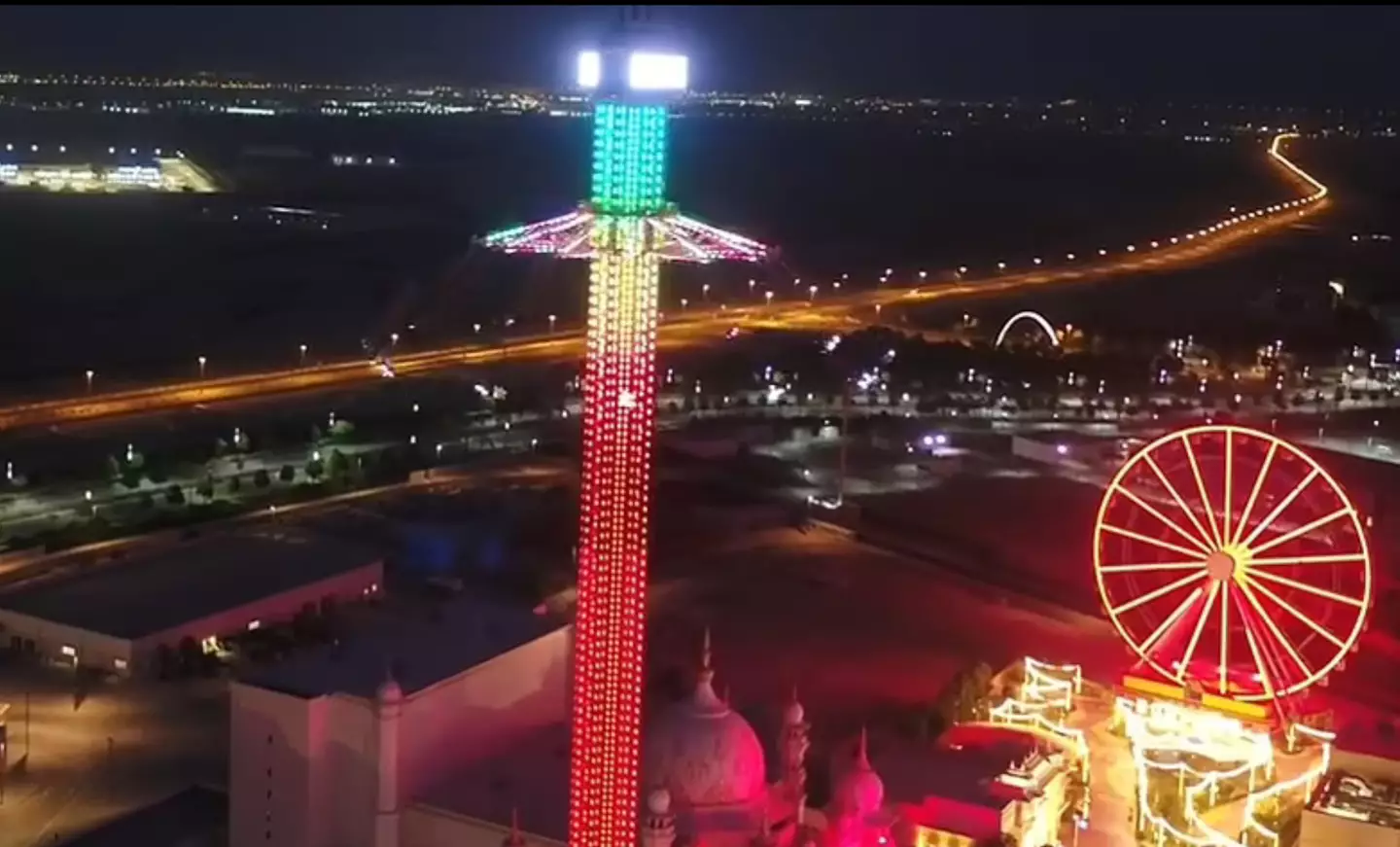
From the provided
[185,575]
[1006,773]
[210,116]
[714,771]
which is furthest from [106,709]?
[210,116]

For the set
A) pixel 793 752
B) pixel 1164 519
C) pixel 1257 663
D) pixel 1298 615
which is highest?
pixel 1164 519

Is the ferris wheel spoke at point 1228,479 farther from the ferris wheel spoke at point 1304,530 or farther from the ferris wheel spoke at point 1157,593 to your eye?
the ferris wheel spoke at point 1157,593

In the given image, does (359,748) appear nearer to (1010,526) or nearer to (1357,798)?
(1357,798)

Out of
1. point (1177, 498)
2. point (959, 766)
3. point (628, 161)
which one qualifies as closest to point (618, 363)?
point (628, 161)

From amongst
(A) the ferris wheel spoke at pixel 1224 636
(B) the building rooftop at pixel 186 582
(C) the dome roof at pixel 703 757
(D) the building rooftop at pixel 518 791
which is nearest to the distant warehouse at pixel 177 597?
(B) the building rooftop at pixel 186 582

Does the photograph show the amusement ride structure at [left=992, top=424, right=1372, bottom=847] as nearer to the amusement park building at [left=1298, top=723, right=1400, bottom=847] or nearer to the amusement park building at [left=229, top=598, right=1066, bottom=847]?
the amusement park building at [left=1298, top=723, right=1400, bottom=847]
